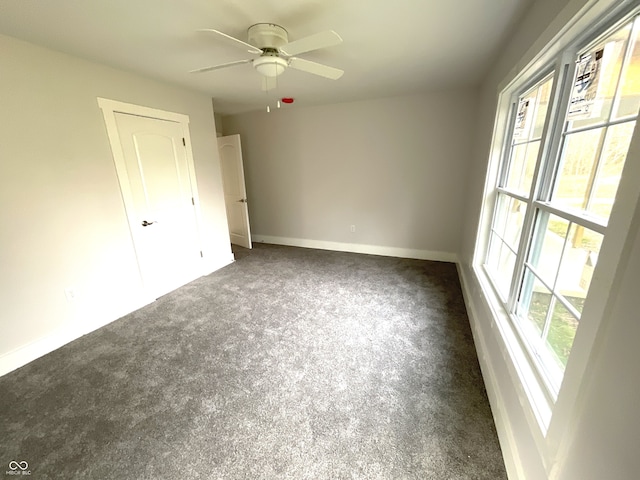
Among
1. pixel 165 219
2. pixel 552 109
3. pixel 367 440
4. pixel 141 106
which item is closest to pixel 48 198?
pixel 165 219

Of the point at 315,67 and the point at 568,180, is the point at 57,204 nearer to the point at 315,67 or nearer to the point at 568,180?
the point at 315,67

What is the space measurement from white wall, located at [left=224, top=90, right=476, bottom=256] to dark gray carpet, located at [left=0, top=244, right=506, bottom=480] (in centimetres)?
155

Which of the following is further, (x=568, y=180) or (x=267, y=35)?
(x=267, y=35)

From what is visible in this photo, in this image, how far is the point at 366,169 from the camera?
3951 mm

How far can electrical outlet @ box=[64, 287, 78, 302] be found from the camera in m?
2.24

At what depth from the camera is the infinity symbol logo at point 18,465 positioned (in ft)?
4.21

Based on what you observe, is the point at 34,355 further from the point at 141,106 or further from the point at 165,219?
the point at 141,106

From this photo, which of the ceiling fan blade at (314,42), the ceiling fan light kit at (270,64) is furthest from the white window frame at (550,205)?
the ceiling fan light kit at (270,64)

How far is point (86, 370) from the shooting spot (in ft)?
6.29

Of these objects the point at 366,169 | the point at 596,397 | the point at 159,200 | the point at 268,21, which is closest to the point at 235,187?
the point at 159,200

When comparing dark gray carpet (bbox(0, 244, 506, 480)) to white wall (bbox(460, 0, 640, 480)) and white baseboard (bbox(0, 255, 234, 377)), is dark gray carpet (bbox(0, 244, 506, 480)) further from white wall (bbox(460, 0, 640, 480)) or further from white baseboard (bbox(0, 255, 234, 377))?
white wall (bbox(460, 0, 640, 480))

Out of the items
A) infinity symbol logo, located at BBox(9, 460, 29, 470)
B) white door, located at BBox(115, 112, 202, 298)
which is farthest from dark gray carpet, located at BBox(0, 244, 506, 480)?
white door, located at BBox(115, 112, 202, 298)

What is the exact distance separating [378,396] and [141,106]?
3.45m

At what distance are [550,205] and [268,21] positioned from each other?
201cm
